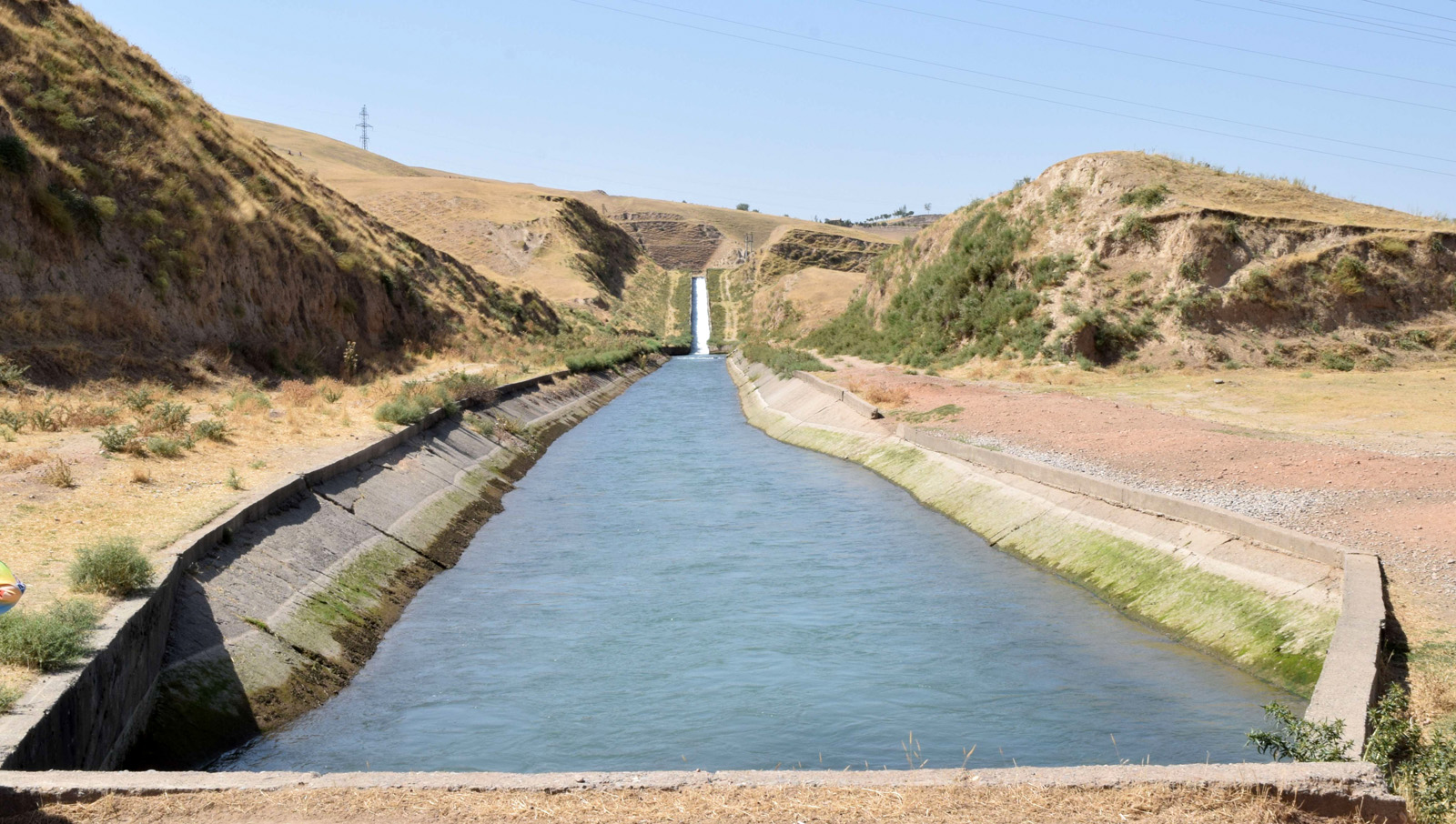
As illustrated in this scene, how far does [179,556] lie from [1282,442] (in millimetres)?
16642

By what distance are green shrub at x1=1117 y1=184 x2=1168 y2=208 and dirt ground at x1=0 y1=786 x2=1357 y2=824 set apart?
135 ft

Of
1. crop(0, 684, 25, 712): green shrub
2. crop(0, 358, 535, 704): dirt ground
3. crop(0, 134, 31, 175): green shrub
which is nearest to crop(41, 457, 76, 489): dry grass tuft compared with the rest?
crop(0, 358, 535, 704): dirt ground

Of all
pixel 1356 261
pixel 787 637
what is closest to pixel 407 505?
pixel 787 637

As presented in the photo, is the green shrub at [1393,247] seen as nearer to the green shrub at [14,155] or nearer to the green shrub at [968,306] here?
the green shrub at [968,306]

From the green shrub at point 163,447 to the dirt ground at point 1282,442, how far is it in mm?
14075

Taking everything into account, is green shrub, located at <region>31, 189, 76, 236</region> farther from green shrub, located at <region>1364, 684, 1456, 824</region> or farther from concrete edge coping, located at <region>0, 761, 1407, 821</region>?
green shrub, located at <region>1364, 684, 1456, 824</region>

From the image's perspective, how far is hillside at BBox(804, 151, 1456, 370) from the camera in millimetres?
38312

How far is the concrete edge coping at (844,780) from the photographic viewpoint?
6.27m

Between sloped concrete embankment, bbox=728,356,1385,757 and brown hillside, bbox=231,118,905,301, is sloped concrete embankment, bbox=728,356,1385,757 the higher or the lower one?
the lower one

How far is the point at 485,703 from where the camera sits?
10969mm

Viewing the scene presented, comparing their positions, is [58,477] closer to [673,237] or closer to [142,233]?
[142,233]

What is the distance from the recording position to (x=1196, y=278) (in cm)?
3984

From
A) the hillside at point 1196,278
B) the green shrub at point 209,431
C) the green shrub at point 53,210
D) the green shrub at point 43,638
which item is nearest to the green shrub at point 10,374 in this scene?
the green shrub at point 209,431

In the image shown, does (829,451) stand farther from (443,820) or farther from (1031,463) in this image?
(443,820)
